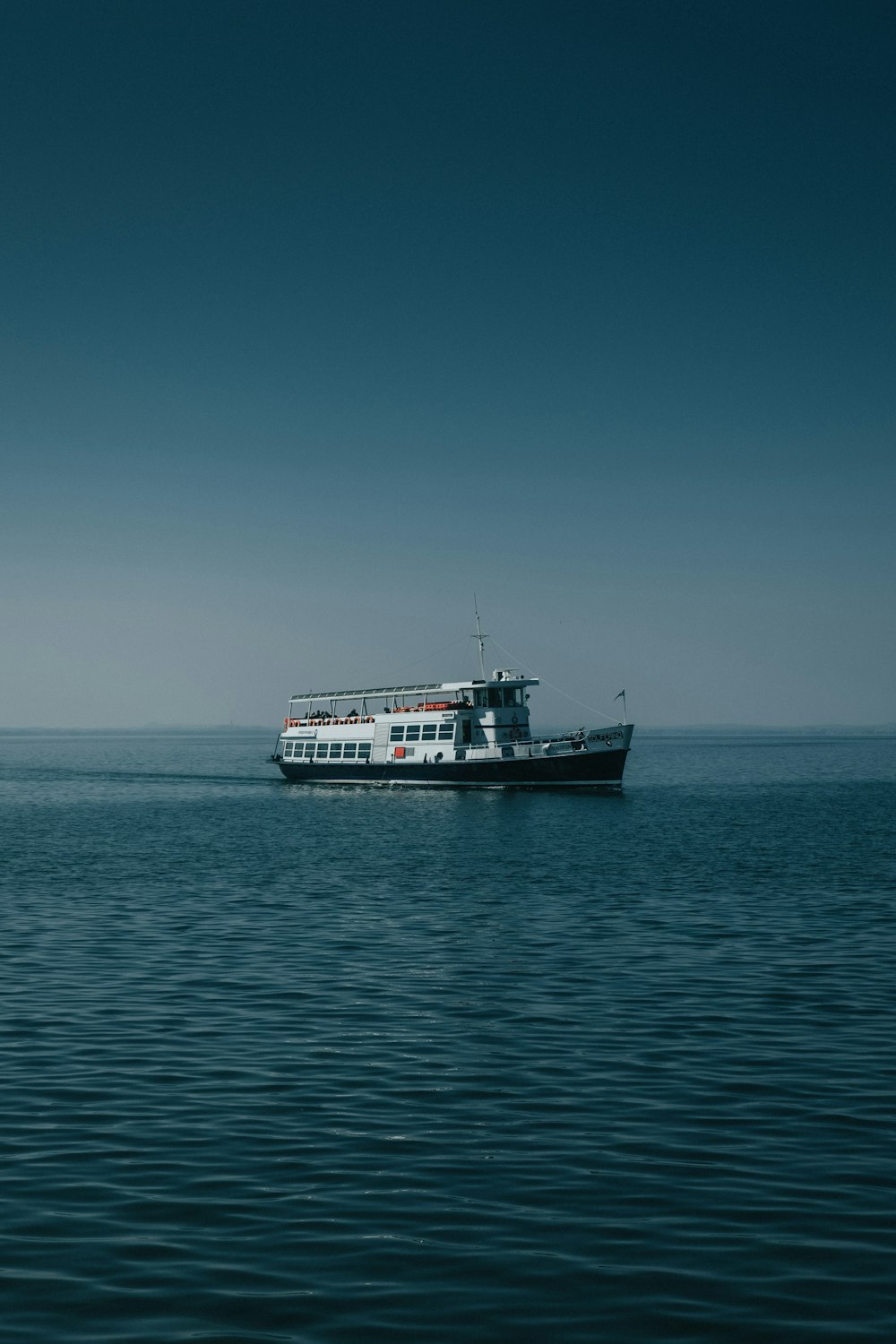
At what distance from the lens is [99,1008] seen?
885 inches

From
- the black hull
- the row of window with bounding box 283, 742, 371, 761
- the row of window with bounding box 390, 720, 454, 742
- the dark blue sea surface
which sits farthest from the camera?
the row of window with bounding box 283, 742, 371, 761

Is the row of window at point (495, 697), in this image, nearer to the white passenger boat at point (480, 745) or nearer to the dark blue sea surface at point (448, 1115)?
the white passenger boat at point (480, 745)

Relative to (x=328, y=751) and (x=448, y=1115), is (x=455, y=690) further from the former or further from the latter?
(x=448, y=1115)

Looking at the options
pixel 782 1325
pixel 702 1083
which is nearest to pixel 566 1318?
pixel 782 1325

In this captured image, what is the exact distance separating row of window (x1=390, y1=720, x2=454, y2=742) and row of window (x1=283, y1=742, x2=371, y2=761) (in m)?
4.85

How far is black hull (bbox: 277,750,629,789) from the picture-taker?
92.9 meters

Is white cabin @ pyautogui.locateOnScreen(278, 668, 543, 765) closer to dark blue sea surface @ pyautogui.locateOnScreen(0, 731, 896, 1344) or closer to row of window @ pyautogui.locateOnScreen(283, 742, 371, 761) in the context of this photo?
row of window @ pyautogui.locateOnScreen(283, 742, 371, 761)

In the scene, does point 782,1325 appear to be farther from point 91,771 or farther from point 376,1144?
point 91,771

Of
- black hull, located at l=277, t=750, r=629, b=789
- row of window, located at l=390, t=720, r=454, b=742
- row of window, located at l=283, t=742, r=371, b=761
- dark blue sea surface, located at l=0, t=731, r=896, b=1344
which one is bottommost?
dark blue sea surface, located at l=0, t=731, r=896, b=1344

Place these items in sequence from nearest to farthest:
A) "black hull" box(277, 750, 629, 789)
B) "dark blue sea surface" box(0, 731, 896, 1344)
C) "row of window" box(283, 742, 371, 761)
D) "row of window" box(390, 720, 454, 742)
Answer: "dark blue sea surface" box(0, 731, 896, 1344), "black hull" box(277, 750, 629, 789), "row of window" box(390, 720, 454, 742), "row of window" box(283, 742, 371, 761)

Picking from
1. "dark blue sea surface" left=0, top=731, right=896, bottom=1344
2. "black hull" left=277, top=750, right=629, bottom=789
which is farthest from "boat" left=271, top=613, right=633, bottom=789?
"dark blue sea surface" left=0, top=731, right=896, bottom=1344

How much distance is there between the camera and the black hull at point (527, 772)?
305 ft

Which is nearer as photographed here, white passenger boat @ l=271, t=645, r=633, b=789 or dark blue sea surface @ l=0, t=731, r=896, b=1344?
dark blue sea surface @ l=0, t=731, r=896, b=1344

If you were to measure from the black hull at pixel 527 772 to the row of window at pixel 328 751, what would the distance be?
681 centimetres
